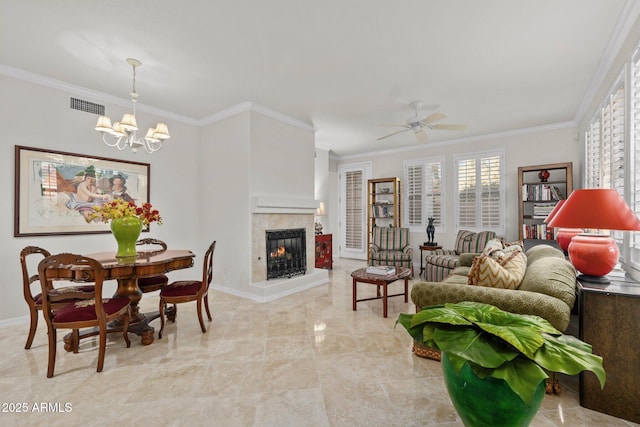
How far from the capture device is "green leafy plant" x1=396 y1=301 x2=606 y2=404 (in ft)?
3.21

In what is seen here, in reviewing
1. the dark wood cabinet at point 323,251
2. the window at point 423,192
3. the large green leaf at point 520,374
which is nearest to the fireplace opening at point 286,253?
the dark wood cabinet at point 323,251

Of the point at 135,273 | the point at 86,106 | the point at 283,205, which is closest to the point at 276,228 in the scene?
the point at 283,205

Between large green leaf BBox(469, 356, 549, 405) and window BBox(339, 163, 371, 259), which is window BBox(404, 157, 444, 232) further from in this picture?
large green leaf BBox(469, 356, 549, 405)

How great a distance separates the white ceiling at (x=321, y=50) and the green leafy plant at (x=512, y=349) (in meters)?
2.24

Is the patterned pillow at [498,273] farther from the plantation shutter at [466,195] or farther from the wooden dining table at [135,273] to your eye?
the plantation shutter at [466,195]

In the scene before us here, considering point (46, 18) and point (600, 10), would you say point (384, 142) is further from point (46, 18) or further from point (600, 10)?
point (46, 18)

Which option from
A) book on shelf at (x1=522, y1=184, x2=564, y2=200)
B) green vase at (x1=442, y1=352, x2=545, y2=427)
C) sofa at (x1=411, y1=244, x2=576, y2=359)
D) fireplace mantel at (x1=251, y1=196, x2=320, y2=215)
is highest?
book on shelf at (x1=522, y1=184, x2=564, y2=200)

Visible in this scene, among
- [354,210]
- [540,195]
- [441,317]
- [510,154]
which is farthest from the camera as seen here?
[354,210]

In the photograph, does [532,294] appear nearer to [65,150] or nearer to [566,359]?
[566,359]

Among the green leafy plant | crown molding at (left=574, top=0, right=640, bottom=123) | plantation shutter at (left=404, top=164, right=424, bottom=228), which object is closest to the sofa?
the green leafy plant

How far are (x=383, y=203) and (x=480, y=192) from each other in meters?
2.02

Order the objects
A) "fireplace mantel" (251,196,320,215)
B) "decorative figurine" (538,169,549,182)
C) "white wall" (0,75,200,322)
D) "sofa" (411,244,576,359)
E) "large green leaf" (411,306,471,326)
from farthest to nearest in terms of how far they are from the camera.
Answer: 1. "decorative figurine" (538,169,549,182)
2. "fireplace mantel" (251,196,320,215)
3. "white wall" (0,75,200,322)
4. "sofa" (411,244,576,359)
5. "large green leaf" (411,306,471,326)

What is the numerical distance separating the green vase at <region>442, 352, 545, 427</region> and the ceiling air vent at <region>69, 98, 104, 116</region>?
4695mm

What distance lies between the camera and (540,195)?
4.88m
